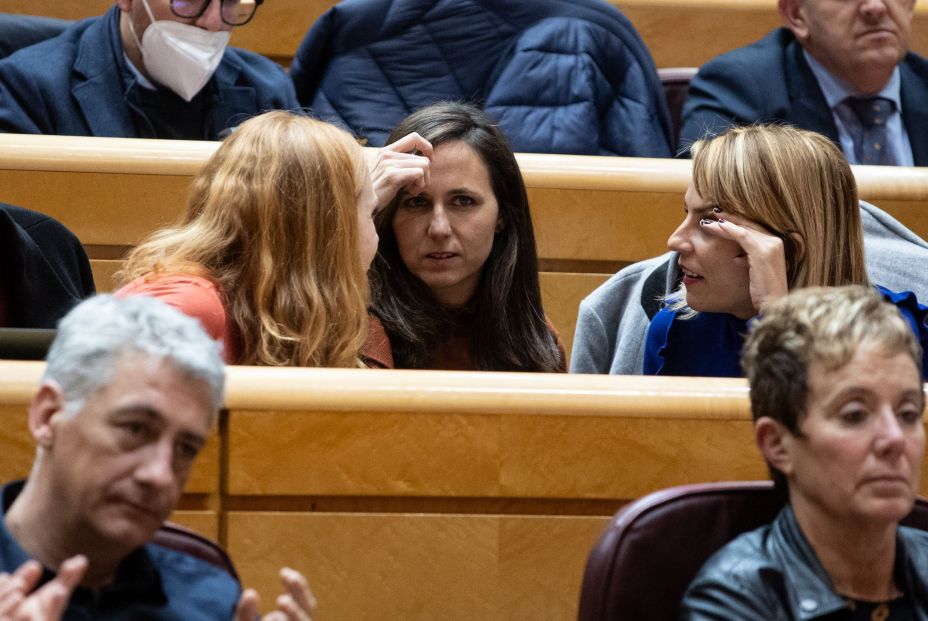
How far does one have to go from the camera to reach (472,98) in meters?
1.97

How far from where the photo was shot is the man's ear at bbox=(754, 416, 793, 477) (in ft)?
3.01

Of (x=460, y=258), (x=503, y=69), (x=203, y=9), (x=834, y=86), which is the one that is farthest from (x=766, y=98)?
(x=203, y=9)

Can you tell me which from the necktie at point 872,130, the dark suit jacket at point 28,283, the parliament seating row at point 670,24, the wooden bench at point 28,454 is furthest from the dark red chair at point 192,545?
the parliament seating row at point 670,24

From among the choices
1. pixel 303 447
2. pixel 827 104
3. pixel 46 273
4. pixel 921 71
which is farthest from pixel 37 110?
pixel 921 71

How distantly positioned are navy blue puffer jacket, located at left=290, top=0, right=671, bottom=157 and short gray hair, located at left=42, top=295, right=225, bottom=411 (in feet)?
3.79

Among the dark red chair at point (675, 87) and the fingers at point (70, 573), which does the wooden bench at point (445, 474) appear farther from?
the dark red chair at point (675, 87)

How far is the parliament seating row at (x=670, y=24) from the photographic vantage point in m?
2.30

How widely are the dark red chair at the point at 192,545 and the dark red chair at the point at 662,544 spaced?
8.8 inches

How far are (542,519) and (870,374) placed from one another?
1.06ft

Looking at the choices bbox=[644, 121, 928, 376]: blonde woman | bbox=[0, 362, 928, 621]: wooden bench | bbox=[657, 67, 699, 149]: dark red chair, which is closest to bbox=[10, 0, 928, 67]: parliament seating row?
bbox=[657, 67, 699, 149]: dark red chair

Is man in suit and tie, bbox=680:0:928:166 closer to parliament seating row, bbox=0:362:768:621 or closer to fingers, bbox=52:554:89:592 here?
parliament seating row, bbox=0:362:768:621

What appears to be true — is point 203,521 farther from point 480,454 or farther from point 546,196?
point 546,196

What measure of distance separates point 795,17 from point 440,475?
3.86 feet

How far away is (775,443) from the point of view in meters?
0.93
